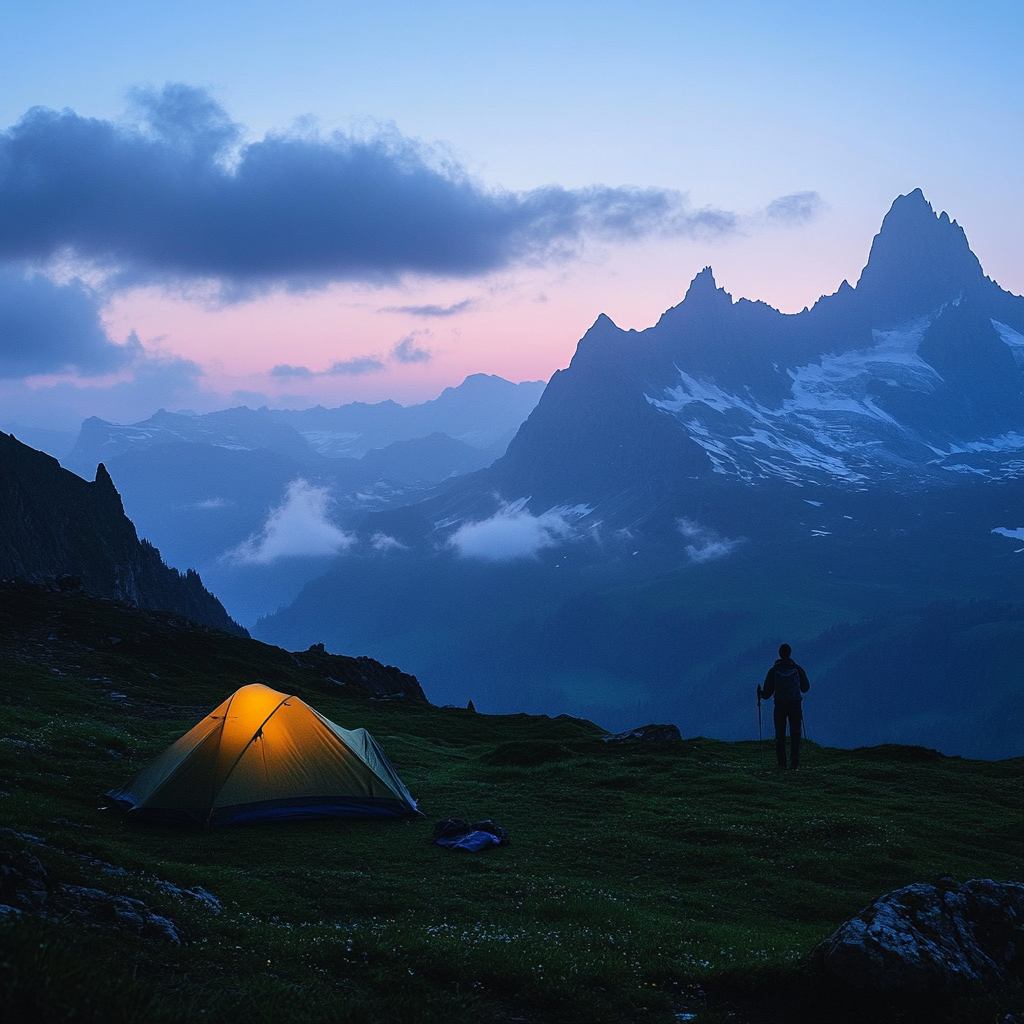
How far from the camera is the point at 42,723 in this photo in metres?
32.3

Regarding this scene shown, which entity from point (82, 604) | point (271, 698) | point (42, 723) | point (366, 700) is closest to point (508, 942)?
point (271, 698)

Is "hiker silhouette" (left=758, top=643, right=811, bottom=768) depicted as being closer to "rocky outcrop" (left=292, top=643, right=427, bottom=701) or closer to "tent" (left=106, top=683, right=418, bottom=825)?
"tent" (left=106, top=683, right=418, bottom=825)

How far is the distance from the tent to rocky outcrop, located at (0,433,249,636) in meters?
96.6

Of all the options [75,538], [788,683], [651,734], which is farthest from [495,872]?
[75,538]

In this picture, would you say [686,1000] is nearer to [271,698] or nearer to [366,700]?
[271,698]

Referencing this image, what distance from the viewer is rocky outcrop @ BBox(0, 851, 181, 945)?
10742 mm

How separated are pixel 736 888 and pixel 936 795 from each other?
18.5 metres

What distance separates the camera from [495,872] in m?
20.5

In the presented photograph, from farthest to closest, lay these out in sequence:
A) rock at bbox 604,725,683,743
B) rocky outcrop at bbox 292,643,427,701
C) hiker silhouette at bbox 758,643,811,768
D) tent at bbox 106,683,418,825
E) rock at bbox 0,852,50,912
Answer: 1. rocky outcrop at bbox 292,643,427,701
2. rock at bbox 604,725,683,743
3. hiker silhouette at bbox 758,643,811,768
4. tent at bbox 106,683,418,825
5. rock at bbox 0,852,50,912

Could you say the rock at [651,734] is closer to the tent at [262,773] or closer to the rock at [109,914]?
the tent at [262,773]

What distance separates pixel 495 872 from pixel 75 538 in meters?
142

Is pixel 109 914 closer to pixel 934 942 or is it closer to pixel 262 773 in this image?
pixel 934 942

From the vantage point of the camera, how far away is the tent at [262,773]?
23953mm

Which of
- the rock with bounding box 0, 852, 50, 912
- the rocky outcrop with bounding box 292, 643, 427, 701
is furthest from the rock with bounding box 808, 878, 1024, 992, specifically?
the rocky outcrop with bounding box 292, 643, 427, 701
